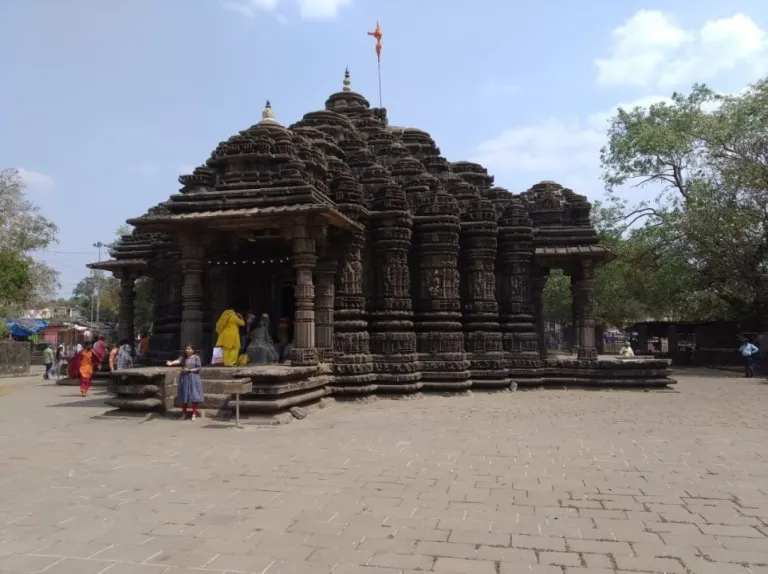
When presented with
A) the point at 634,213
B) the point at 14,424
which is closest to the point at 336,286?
the point at 14,424

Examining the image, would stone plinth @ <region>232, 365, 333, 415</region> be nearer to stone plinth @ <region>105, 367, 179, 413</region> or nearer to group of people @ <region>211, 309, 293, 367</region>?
group of people @ <region>211, 309, 293, 367</region>

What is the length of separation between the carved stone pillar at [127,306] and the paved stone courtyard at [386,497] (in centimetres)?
922

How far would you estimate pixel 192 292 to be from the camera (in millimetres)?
11461

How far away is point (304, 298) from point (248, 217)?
172cm

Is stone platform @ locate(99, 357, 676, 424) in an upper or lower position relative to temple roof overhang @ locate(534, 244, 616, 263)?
lower

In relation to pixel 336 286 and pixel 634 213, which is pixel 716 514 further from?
pixel 634 213

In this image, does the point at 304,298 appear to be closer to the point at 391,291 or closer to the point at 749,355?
the point at 391,291

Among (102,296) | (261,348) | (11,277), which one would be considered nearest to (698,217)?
(261,348)

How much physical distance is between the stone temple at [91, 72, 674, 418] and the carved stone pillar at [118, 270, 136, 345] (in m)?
0.14

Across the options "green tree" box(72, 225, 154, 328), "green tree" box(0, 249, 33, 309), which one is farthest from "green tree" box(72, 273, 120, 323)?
"green tree" box(0, 249, 33, 309)

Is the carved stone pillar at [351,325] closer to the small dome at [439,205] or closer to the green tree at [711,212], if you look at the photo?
the small dome at [439,205]

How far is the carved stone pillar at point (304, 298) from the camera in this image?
35.7 ft

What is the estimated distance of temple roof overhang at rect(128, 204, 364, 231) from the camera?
34.3 ft

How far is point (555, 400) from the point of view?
12852 millimetres
